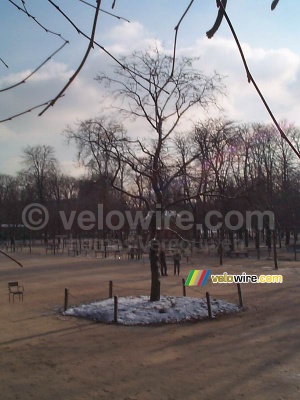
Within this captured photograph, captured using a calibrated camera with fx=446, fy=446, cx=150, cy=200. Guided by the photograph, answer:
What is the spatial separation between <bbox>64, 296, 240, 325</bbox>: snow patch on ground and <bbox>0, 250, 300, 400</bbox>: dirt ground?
→ 0.46 metres

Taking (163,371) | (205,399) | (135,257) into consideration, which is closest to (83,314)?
(163,371)

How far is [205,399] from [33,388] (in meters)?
2.91

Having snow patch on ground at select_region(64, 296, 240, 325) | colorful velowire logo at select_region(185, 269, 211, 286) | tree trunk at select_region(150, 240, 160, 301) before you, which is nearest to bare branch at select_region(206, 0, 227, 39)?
snow patch on ground at select_region(64, 296, 240, 325)

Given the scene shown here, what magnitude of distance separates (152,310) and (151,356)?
419cm

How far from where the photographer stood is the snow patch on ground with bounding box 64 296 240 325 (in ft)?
41.8

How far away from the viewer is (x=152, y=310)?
1351 centimetres

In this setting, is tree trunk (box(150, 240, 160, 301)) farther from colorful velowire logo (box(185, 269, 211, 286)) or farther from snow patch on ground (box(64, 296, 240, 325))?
colorful velowire logo (box(185, 269, 211, 286))

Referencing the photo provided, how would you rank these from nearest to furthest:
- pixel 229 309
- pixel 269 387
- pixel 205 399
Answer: pixel 205 399 < pixel 269 387 < pixel 229 309

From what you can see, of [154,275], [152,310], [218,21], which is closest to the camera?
[218,21]

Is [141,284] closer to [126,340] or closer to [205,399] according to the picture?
[126,340]

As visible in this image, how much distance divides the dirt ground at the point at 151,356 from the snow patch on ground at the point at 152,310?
463mm

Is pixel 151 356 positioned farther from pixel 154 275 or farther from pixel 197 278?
pixel 197 278

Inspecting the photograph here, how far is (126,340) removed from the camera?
10742 millimetres

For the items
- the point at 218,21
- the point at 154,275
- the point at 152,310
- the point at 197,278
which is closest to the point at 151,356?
the point at 152,310
